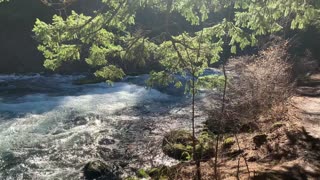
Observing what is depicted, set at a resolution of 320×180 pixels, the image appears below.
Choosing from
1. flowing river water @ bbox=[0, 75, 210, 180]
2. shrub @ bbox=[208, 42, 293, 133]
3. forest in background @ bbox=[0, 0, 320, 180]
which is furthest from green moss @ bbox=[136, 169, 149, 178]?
shrub @ bbox=[208, 42, 293, 133]

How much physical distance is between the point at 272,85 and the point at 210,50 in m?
5.28

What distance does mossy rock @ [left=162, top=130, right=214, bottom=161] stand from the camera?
403 inches

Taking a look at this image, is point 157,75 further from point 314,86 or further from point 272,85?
point 314,86

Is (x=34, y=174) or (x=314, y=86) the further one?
(x=314, y=86)

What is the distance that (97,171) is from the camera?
9.88m

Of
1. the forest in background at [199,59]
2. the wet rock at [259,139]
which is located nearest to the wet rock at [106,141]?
the forest in background at [199,59]

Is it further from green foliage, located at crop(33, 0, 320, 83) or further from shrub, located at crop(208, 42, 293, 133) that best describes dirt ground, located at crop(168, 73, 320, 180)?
green foliage, located at crop(33, 0, 320, 83)

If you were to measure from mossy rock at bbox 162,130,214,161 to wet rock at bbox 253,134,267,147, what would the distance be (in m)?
1.16

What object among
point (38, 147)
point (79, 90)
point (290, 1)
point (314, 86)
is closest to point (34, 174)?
point (38, 147)

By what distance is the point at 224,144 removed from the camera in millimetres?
10609

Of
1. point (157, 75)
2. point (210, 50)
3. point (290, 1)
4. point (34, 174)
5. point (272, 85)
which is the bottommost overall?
point (34, 174)

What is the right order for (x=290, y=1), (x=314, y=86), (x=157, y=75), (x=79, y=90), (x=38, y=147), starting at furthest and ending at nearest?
(x=79, y=90) → (x=314, y=86) → (x=38, y=147) → (x=157, y=75) → (x=290, y=1)

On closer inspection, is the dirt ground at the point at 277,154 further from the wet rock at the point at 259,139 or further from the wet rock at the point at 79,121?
the wet rock at the point at 79,121

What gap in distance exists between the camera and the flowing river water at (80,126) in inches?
422
